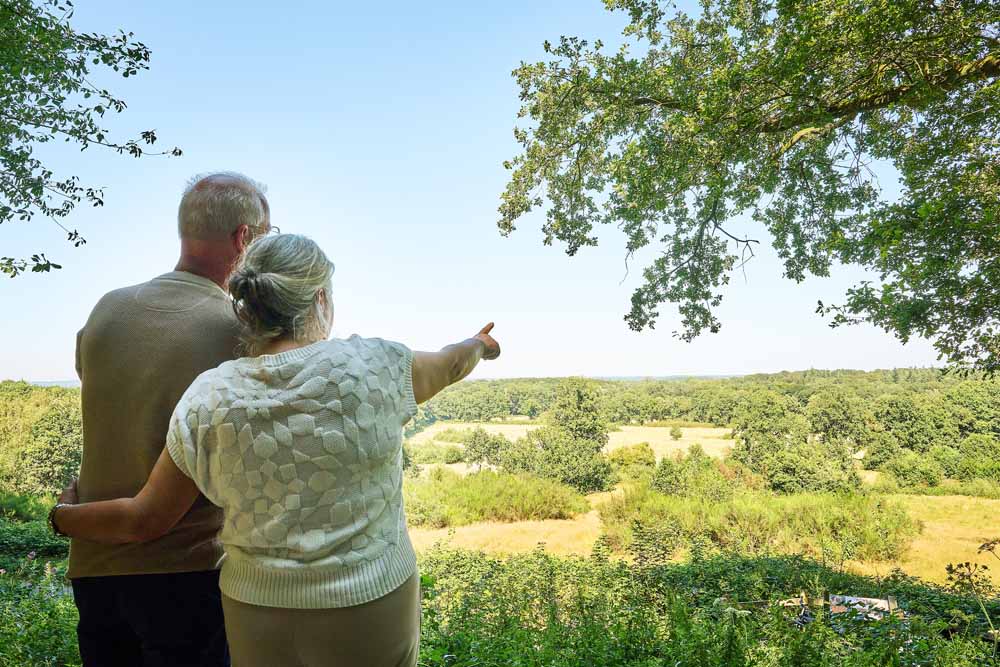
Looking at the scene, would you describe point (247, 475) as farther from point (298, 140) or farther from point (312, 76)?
Answer: point (312, 76)

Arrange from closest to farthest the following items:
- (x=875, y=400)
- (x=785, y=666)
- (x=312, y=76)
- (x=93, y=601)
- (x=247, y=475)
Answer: (x=247, y=475), (x=93, y=601), (x=785, y=666), (x=312, y=76), (x=875, y=400)

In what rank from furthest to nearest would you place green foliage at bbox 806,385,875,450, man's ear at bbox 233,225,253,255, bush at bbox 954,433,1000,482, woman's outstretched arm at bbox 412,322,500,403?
green foliage at bbox 806,385,875,450 → bush at bbox 954,433,1000,482 → man's ear at bbox 233,225,253,255 → woman's outstretched arm at bbox 412,322,500,403

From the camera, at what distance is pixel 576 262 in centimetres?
471

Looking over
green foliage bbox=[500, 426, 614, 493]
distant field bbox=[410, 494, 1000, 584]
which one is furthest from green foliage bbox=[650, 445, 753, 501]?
distant field bbox=[410, 494, 1000, 584]

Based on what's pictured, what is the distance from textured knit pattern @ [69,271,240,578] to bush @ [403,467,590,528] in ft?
17.4

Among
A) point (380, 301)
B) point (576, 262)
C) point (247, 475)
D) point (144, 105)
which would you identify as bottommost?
point (247, 475)

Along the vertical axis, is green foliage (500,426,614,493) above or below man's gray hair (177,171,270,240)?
below

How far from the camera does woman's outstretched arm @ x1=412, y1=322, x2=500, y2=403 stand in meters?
0.76

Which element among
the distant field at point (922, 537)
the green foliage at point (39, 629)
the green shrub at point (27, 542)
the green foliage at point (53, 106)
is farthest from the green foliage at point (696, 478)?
the green shrub at point (27, 542)

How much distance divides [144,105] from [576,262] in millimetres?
3196

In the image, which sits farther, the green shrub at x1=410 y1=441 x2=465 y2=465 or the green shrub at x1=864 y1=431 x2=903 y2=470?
the green shrub at x1=410 y1=441 x2=465 y2=465

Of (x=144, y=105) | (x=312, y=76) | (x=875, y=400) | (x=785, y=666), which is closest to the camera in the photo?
(x=785, y=666)

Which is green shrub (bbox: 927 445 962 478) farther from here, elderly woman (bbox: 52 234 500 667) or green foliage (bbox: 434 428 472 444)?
elderly woman (bbox: 52 234 500 667)

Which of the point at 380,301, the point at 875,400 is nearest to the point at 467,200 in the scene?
the point at 380,301
